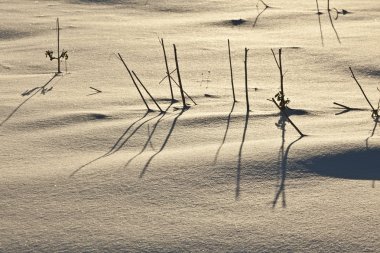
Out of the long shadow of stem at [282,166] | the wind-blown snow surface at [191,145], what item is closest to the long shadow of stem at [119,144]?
the wind-blown snow surface at [191,145]

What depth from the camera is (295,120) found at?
227cm

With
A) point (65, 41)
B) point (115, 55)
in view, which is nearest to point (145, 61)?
point (115, 55)

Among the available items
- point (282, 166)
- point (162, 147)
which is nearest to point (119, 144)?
point (162, 147)

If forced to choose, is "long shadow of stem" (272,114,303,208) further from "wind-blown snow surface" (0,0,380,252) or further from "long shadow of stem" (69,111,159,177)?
"long shadow of stem" (69,111,159,177)

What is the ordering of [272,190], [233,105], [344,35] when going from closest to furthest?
[272,190]
[233,105]
[344,35]

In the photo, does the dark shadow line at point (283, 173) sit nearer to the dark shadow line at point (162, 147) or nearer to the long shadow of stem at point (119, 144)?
the dark shadow line at point (162, 147)

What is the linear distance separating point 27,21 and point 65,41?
511mm

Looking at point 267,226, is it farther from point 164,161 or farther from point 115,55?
point 115,55

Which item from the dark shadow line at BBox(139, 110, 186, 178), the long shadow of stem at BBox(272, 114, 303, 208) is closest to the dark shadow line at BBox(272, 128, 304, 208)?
the long shadow of stem at BBox(272, 114, 303, 208)

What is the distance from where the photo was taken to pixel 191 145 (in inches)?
80.7

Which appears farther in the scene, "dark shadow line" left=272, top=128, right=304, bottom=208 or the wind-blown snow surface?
"dark shadow line" left=272, top=128, right=304, bottom=208

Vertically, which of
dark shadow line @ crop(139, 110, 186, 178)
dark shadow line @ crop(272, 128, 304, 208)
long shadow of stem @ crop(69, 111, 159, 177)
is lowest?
long shadow of stem @ crop(69, 111, 159, 177)

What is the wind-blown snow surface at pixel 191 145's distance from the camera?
5.01 ft

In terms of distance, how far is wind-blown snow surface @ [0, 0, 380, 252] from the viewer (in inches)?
60.1
